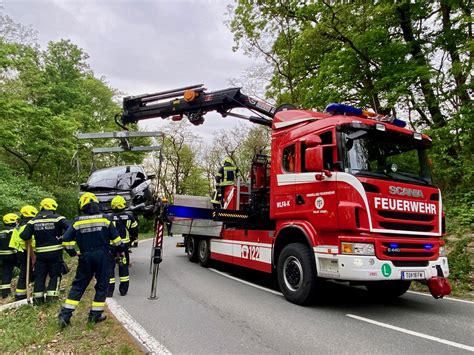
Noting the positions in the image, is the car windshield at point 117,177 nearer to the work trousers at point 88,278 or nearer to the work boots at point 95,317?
the work trousers at point 88,278

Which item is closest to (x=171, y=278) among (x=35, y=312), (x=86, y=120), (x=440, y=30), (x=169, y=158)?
(x=35, y=312)

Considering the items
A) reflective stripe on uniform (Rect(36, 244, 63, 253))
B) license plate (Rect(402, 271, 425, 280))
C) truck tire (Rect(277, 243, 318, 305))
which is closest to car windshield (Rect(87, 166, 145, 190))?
reflective stripe on uniform (Rect(36, 244, 63, 253))

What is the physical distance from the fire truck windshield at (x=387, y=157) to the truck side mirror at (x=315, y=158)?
394 mm

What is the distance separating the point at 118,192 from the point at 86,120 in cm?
1865

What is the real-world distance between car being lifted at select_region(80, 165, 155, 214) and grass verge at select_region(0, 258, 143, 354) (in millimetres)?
3346

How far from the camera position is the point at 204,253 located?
10438 millimetres

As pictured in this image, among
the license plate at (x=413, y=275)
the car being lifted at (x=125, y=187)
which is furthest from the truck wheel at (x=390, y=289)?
the car being lifted at (x=125, y=187)

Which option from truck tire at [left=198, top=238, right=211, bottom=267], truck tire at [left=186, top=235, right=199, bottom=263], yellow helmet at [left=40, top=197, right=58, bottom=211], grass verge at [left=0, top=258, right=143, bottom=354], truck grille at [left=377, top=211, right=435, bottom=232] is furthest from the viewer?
truck tire at [left=186, top=235, right=199, bottom=263]

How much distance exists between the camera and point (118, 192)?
8.96m

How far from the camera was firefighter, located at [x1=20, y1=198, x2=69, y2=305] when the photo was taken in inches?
247

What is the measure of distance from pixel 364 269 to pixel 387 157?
1.92 meters

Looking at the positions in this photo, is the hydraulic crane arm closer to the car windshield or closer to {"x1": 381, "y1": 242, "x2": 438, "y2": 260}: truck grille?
the car windshield

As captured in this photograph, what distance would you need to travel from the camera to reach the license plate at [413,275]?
5.34m

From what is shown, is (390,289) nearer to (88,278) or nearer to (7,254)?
(88,278)
